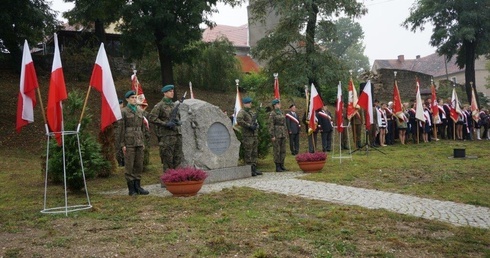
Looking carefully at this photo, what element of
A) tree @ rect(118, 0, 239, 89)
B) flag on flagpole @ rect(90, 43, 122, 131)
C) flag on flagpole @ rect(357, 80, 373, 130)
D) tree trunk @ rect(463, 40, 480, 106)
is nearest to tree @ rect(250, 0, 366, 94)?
tree @ rect(118, 0, 239, 89)

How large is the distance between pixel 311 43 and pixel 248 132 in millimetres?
12646

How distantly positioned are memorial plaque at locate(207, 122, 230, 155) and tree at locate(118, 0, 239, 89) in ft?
38.2

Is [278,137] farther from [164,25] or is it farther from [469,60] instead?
[469,60]

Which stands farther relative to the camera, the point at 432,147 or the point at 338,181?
the point at 432,147

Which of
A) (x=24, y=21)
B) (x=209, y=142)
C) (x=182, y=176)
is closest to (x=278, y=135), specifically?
(x=209, y=142)

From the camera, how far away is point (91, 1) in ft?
75.0

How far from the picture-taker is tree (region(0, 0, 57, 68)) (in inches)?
771

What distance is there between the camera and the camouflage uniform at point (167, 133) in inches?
384

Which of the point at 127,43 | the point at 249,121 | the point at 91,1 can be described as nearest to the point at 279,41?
the point at 127,43

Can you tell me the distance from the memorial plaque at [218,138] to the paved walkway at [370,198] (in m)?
0.82

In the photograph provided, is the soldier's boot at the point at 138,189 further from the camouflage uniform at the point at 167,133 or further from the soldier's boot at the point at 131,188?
the camouflage uniform at the point at 167,133

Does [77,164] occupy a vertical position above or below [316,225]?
above

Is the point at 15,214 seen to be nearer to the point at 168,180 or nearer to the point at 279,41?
the point at 168,180

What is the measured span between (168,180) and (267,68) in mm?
17041
